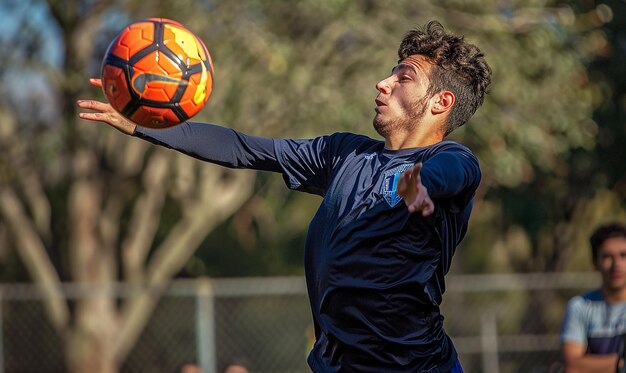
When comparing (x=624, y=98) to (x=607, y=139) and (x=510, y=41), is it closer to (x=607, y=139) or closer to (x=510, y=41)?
(x=607, y=139)

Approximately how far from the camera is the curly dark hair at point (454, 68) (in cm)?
463

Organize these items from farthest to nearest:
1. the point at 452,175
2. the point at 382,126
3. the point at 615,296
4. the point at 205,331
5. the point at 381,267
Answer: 1. the point at 205,331
2. the point at 615,296
3. the point at 382,126
4. the point at 381,267
5. the point at 452,175

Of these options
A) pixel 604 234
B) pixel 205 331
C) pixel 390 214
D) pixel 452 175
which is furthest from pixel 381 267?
pixel 205 331

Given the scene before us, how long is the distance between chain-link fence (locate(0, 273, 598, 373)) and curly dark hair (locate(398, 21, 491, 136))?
304 inches

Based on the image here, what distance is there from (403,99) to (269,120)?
34.7 ft

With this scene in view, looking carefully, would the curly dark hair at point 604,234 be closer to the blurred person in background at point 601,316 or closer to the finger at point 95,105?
the blurred person in background at point 601,316

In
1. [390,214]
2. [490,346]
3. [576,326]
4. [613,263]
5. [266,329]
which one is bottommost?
[490,346]

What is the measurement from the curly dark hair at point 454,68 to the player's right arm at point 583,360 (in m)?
2.91

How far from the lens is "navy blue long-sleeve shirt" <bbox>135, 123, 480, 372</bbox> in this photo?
4312mm

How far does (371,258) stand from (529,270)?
13.9m

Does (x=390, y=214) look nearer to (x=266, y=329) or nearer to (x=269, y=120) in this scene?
(x=266, y=329)

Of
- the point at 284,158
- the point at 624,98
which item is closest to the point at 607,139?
the point at 624,98

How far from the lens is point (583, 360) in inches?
278

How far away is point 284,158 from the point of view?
4809 millimetres
